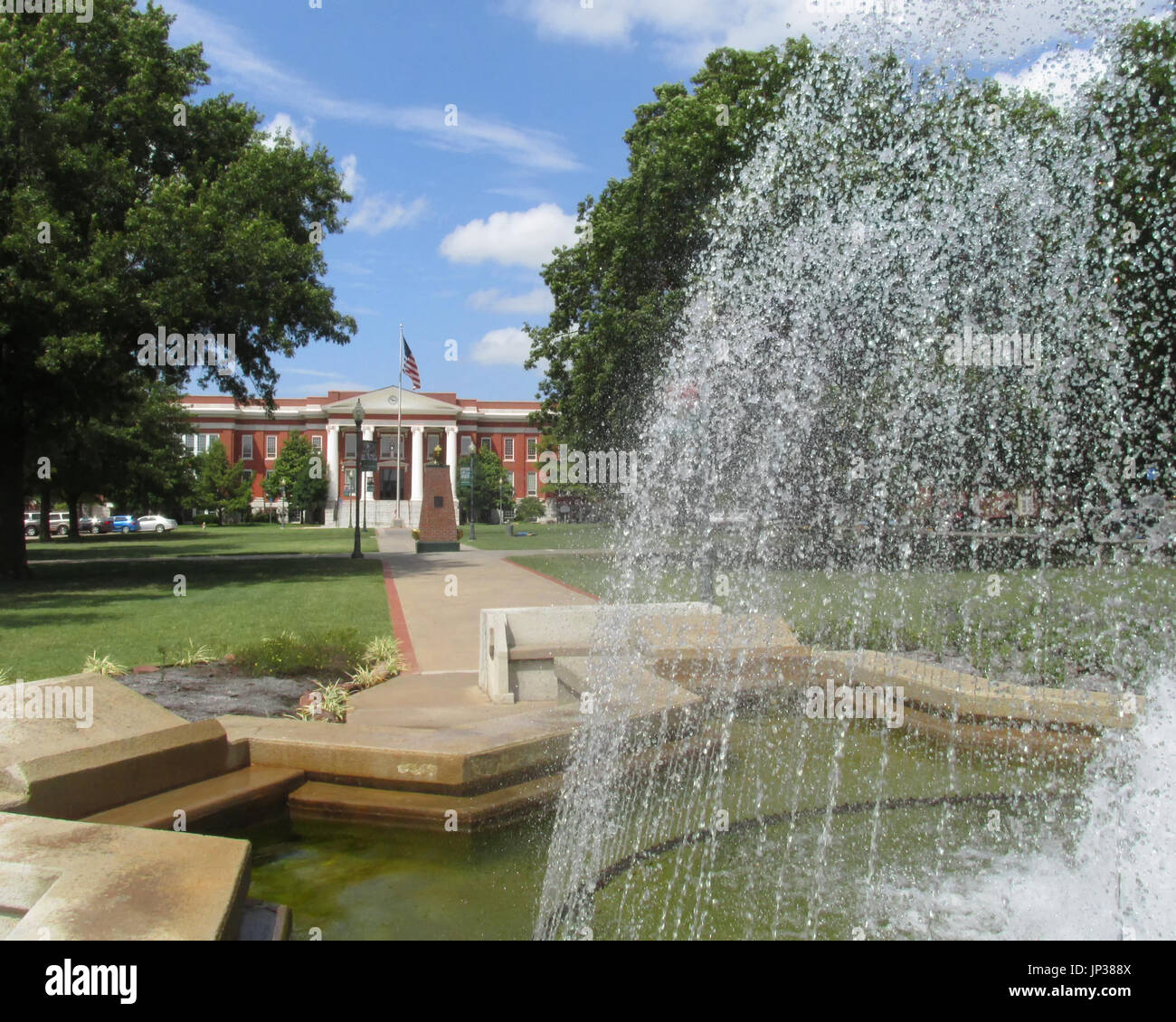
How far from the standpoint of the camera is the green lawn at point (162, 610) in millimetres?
10969

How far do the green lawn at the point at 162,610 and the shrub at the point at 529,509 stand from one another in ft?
167

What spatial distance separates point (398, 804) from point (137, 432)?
43.0 meters

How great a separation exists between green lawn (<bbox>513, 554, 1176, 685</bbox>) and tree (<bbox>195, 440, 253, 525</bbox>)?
61180 mm

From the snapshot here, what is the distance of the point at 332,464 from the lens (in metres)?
83.3

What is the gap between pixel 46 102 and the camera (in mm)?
19391

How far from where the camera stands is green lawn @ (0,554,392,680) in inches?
432

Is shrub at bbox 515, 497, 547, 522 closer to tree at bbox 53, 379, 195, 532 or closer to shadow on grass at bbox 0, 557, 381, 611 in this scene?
tree at bbox 53, 379, 195, 532

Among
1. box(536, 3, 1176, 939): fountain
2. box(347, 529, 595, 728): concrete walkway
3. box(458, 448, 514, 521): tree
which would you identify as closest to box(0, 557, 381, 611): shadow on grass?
box(347, 529, 595, 728): concrete walkway

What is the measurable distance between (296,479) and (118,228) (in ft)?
196

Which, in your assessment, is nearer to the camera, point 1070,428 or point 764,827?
point 764,827

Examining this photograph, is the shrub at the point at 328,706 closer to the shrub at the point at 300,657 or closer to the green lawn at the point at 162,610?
the shrub at the point at 300,657

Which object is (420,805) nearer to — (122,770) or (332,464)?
(122,770)

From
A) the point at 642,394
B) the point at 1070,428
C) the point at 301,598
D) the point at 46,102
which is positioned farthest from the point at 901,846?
the point at 46,102
